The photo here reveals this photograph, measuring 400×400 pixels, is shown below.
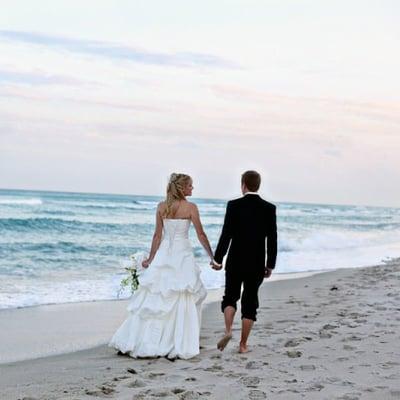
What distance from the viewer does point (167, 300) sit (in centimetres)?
720

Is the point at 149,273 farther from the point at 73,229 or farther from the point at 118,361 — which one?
the point at 73,229

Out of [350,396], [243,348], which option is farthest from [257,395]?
[243,348]

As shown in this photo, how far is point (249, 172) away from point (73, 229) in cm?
2554

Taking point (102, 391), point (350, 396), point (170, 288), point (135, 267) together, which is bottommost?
point (102, 391)

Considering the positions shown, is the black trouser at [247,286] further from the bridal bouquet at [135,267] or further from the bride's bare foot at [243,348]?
the bridal bouquet at [135,267]

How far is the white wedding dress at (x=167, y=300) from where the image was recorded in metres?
7.11

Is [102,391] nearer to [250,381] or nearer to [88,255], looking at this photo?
[250,381]

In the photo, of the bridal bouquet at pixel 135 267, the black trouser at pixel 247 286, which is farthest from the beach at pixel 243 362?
the bridal bouquet at pixel 135 267

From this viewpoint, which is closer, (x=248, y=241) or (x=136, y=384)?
(x=136, y=384)

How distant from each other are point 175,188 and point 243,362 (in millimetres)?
1896

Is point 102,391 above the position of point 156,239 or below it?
below

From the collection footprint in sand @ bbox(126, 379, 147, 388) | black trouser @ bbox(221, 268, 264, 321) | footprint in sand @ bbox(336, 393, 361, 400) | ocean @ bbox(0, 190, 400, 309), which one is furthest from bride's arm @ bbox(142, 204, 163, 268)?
footprint in sand @ bbox(336, 393, 361, 400)

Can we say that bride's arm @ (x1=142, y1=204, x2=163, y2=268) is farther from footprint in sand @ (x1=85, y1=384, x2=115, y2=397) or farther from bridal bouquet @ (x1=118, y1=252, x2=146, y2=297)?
footprint in sand @ (x1=85, y1=384, x2=115, y2=397)

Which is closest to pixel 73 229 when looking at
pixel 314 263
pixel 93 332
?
pixel 314 263
